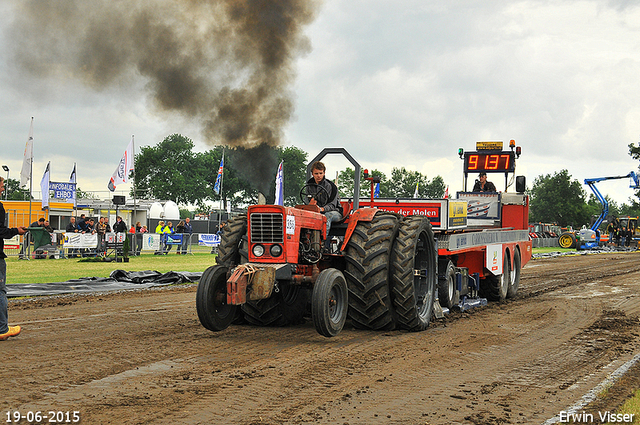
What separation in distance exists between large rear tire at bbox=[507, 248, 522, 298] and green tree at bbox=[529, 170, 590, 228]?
8329 cm

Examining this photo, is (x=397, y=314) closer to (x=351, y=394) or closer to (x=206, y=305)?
(x=206, y=305)

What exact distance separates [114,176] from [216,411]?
955 inches

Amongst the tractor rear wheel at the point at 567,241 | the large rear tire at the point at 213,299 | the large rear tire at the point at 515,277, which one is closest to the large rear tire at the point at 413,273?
the large rear tire at the point at 213,299

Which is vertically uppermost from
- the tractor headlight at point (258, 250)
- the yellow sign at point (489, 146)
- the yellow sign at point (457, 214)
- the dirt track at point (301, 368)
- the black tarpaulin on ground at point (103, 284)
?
the yellow sign at point (489, 146)

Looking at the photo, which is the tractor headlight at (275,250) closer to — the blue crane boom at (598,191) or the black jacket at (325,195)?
the black jacket at (325,195)

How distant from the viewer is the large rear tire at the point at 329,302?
700cm

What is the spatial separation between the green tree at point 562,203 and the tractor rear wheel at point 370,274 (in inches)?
3551

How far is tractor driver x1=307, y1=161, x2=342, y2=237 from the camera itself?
8312 millimetres

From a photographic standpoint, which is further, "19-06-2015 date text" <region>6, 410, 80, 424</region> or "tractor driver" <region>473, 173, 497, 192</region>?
"tractor driver" <region>473, 173, 497, 192</region>

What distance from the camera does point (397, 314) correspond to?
319 inches

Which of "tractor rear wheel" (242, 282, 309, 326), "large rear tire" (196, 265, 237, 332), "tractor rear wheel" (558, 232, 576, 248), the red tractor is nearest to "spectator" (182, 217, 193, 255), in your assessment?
the red tractor

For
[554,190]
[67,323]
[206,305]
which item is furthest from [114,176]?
[554,190]

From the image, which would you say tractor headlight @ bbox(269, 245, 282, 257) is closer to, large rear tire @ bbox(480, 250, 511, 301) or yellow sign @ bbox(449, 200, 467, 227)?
yellow sign @ bbox(449, 200, 467, 227)

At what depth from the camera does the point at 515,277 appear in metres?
13.6
